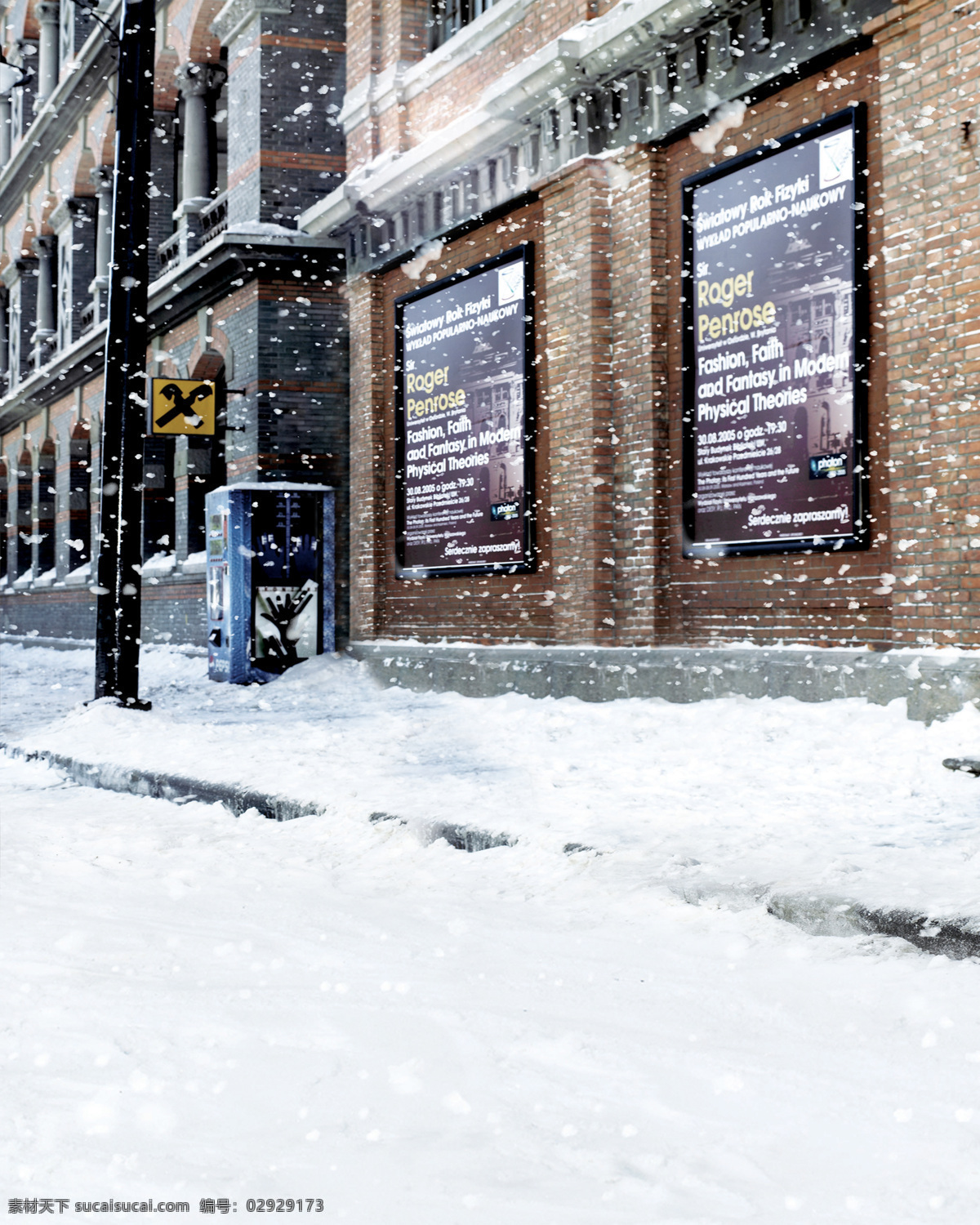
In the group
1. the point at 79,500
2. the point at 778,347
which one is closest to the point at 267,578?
the point at 778,347

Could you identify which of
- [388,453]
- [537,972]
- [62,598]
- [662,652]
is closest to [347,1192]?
[537,972]

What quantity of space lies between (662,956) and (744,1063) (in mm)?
1112

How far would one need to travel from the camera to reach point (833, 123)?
33.6 ft

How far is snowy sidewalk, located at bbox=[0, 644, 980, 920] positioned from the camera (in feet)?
19.0

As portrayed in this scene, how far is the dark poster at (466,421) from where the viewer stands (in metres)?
13.9

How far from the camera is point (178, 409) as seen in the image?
52.6 ft

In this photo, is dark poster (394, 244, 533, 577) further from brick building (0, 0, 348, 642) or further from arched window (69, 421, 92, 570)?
arched window (69, 421, 92, 570)

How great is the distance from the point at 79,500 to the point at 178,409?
13.7 metres

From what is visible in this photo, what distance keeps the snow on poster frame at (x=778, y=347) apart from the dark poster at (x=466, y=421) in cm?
247

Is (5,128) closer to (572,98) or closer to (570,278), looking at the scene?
(572,98)

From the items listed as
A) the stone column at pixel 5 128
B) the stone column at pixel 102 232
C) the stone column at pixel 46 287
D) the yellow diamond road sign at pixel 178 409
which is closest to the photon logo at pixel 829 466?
the yellow diamond road sign at pixel 178 409

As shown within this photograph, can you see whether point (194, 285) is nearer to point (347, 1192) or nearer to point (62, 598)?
point (62, 598)

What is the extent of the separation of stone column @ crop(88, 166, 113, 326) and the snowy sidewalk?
14122mm

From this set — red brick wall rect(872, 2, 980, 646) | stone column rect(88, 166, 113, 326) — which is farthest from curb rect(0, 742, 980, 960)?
stone column rect(88, 166, 113, 326)
